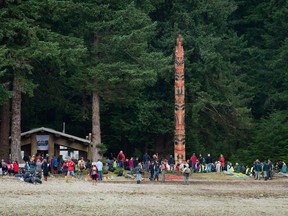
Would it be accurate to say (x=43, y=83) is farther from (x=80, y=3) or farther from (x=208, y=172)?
A: (x=208, y=172)

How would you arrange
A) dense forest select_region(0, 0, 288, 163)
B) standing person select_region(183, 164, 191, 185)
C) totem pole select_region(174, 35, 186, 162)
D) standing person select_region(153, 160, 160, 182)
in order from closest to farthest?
standing person select_region(183, 164, 191, 185) < standing person select_region(153, 160, 160, 182) < dense forest select_region(0, 0, 288, 163) < totem pole select_region(174, 35, 186, 162)

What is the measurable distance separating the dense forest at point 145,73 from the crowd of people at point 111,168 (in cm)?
433

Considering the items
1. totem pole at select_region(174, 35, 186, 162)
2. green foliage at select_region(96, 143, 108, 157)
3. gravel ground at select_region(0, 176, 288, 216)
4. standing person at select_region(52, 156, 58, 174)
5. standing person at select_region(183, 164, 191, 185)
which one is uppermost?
totem pole at select_region(174, 35, 186, 162)

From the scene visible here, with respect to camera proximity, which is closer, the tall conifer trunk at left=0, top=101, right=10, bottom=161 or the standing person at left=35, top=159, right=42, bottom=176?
the standing person at left=35, top=159, right=42, bottom=176

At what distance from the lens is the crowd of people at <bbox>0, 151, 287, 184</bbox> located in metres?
47.0

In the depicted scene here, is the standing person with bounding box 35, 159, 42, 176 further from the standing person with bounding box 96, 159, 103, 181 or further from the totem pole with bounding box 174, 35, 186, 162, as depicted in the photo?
the totem pole with bounding box 174, 35, 186, 162

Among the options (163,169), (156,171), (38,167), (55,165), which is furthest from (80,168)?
(163,169)

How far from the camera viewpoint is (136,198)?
39.9m

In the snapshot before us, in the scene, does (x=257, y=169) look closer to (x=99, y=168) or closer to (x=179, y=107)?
(x=179, y=107)

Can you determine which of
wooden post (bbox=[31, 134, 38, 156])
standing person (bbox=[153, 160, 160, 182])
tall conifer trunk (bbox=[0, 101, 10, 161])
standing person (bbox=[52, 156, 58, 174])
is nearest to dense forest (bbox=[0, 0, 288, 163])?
tall conifer trunk (bbox=[0, 101, 10, 161])

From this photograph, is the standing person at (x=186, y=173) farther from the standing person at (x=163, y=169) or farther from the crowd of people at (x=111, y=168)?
the standing person at (x=163, y=169)

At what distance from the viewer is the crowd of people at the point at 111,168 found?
1849 inches

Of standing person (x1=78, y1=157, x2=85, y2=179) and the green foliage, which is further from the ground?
the green foliage

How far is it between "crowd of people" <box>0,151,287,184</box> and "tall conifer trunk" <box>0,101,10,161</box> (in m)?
1.79
